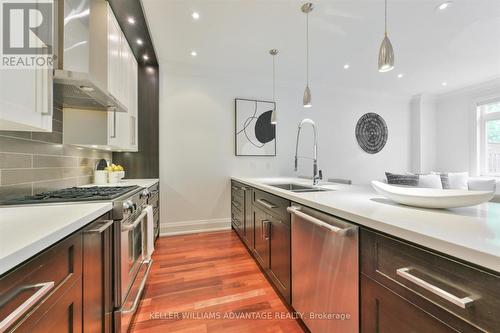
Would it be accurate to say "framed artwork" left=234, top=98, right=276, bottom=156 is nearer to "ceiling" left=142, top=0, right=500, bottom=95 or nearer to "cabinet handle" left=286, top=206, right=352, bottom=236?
"ceiling" left=142, top=0, right=500, bottom=95

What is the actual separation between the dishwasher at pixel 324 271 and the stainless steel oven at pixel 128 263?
3.48 feet

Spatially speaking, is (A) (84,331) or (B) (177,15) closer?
(A) (84,331)

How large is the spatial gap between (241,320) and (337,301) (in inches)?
31.3

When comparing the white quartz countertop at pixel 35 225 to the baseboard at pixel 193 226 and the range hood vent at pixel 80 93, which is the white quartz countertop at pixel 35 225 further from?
the baseboard at pixel 193 226

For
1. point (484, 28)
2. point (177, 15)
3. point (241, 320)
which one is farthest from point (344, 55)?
point (241, 320)

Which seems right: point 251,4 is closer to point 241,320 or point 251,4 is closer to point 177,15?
point 177,15

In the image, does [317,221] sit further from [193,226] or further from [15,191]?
[193,226]

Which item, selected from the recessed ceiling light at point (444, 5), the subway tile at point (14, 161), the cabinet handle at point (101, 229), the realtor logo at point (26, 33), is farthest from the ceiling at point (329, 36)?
the cabinet handle at point (101, 229)

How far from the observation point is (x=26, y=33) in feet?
2.88

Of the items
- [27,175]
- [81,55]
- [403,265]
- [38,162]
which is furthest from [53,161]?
[403,265]

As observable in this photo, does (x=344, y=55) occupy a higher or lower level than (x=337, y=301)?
higher

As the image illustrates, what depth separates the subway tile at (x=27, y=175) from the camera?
3.82 ft

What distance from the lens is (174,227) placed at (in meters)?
3.15

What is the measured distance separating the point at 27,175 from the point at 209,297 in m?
1.55
